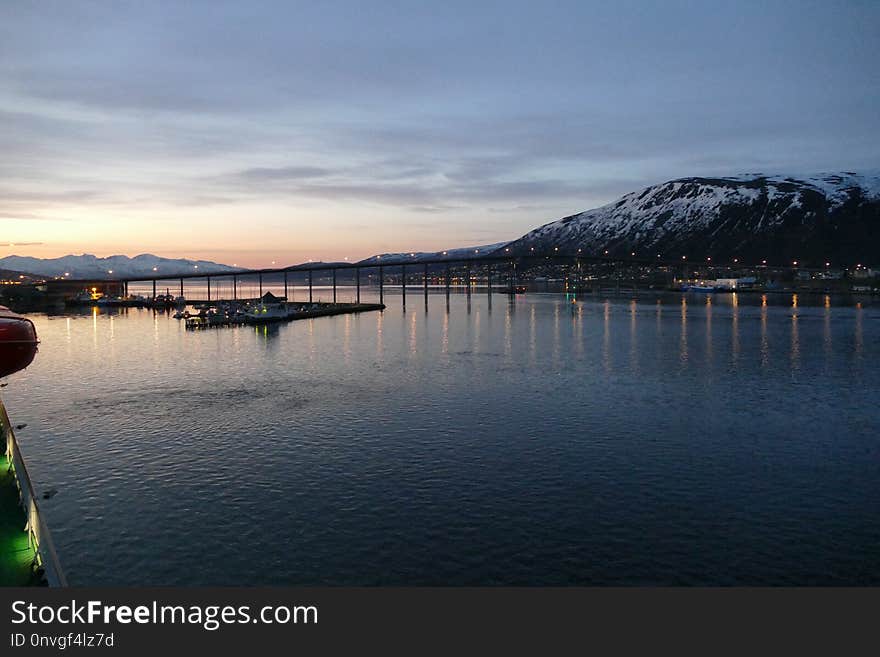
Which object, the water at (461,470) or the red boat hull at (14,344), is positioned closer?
the water at (461,470)

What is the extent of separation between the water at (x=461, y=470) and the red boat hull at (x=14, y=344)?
4408 mm

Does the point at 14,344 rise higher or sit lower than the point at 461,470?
higher

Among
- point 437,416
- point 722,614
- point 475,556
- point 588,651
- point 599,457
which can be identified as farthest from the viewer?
point 437,416

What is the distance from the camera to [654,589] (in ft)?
45.7

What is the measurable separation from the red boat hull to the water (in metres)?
4.41

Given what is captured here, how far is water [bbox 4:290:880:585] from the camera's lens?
605 inches

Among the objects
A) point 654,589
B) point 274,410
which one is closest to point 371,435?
point 274,410

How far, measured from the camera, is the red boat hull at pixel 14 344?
19.5 m

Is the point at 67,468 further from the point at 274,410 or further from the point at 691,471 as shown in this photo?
the point at 691,471

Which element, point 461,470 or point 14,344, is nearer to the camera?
point 14,344

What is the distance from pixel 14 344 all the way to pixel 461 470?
1560cm

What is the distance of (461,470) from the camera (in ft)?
73.7

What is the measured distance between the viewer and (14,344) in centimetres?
1961

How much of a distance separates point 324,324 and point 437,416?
6493cm
